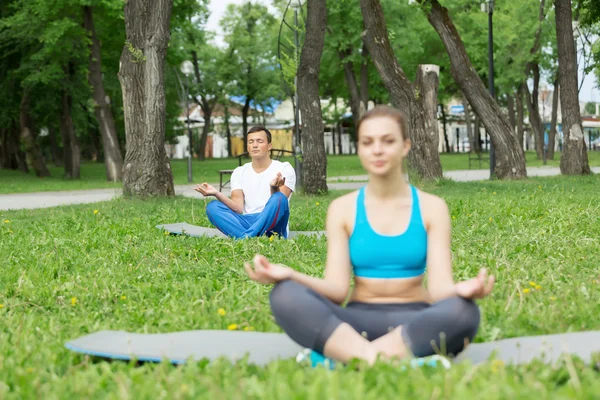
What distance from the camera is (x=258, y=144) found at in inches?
359

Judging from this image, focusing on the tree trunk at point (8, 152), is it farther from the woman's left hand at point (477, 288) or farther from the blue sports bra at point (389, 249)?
the woman's left hand at point (477, 288)

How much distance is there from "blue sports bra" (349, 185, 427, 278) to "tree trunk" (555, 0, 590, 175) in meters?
19.3

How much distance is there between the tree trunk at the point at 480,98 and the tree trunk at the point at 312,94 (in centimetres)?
403

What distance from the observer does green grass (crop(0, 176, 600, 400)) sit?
334 cm

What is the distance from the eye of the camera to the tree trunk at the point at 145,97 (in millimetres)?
16109

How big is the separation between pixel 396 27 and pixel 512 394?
124 ft

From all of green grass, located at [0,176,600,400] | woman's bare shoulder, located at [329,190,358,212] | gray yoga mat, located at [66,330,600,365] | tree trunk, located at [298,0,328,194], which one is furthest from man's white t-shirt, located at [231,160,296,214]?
tree trunk, located at [298,0,328,194]

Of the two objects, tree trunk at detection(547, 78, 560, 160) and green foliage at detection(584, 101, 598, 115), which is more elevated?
green foliage at detection(584, 101, 598, 115)

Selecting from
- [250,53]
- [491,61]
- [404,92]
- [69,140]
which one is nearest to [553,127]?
[491,61]

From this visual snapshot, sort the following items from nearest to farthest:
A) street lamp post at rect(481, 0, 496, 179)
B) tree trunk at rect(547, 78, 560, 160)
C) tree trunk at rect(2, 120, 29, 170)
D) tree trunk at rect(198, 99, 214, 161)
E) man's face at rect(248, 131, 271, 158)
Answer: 1. man's face at rect(248, 131, 271, 158)
2. street lamp post at rect(481, 0, 496, 179)
3. tree trunk at rect(2, 120, 29, 170)
4. tree trunk at rect(547, 78, 560, 160)
5. tree trunk at rect(198, 99, 214, 161)

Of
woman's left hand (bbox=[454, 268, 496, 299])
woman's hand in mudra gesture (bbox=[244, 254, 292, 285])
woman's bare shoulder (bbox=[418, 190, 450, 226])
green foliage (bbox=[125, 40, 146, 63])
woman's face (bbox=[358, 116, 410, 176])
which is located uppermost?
green foliage (bbox=[125, 40, 146, 63])

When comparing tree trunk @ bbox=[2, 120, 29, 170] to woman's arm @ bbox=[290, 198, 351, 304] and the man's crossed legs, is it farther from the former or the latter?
woman's arm @ bbox=[290, 198, 351, 304]

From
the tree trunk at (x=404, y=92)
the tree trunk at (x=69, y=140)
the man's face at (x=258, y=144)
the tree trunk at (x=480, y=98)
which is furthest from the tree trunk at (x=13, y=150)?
the man's face at (x=258, y=144)

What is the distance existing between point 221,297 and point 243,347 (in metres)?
1.72
